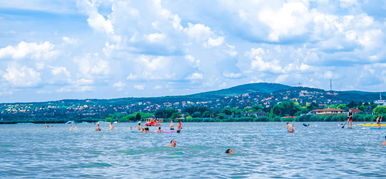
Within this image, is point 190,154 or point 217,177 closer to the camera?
point 217,177

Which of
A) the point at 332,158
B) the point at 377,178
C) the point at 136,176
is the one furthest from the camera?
the point at 332,158

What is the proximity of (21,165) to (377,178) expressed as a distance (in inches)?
938

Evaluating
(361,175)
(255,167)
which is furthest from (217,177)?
(361,175)

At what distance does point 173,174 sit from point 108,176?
3.81m

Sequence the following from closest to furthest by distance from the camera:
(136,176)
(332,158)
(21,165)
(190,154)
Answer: (136,176) → (21,165) → (332,158) → (190,154)

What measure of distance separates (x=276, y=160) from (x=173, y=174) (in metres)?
10.7

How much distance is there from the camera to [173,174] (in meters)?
32.2

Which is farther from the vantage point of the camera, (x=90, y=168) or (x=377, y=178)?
(x=90, y=168)

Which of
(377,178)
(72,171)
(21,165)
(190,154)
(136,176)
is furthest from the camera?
(190,154)

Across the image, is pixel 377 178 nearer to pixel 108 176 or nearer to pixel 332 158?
pixel 332 158

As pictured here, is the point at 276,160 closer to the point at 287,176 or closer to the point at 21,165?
the point at 287,176

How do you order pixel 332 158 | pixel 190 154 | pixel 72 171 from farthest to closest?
1. pixel 190 154
2. pixel 332 158
3. pixel 72 171

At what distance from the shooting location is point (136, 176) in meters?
31.4

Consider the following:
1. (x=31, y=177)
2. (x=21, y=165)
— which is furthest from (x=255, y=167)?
(x=21, y=165)
